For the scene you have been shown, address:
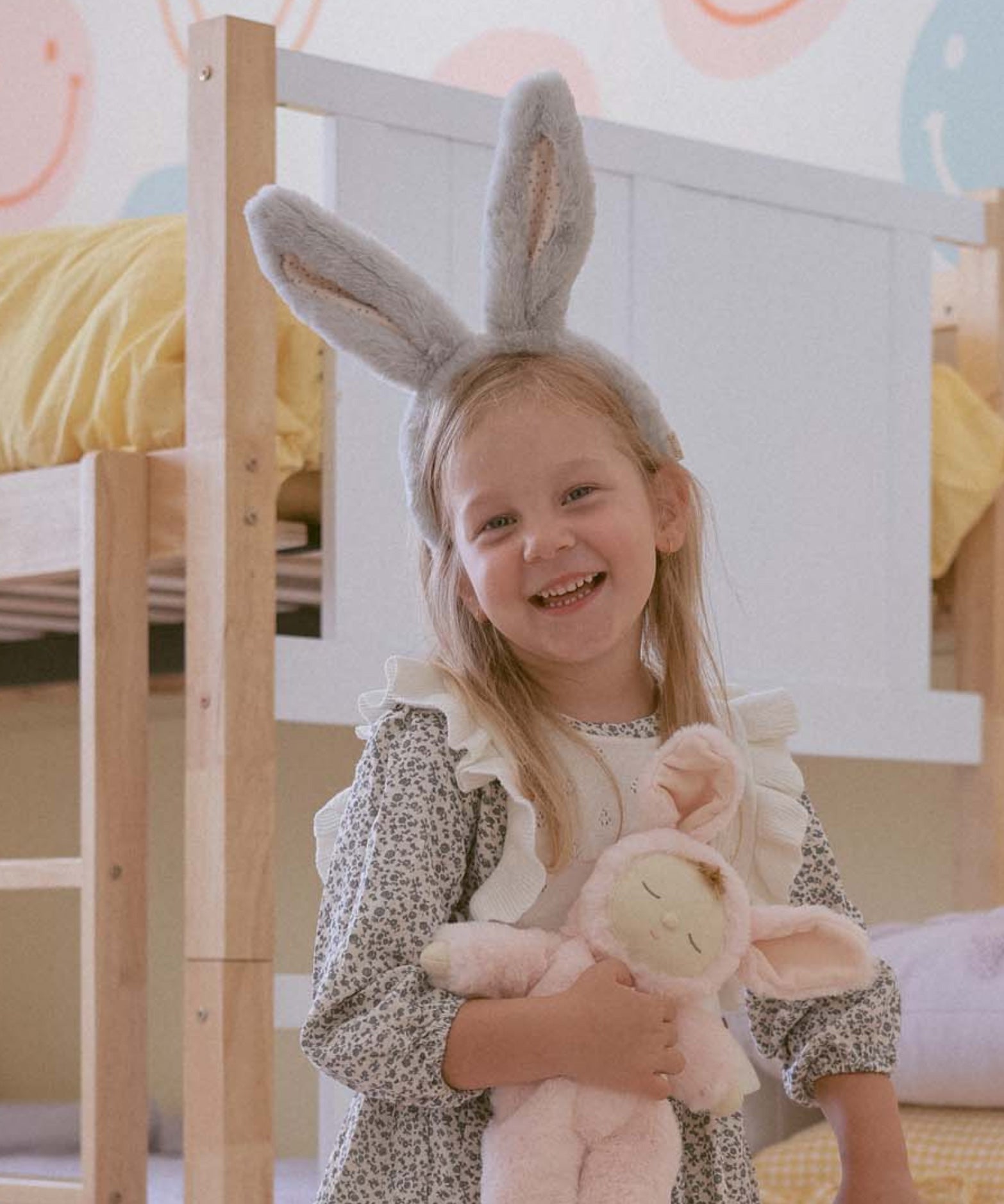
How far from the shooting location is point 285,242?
44.7 inches

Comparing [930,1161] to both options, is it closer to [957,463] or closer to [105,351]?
[957,463]

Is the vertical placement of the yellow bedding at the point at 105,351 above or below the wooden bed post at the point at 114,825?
above

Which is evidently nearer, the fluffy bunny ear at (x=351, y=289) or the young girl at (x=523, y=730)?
the young girl at (x=523, y=730)

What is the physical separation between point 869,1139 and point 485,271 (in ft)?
1.64

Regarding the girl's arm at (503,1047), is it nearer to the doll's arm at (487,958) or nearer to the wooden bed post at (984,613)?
the doll's arm at (487,958)

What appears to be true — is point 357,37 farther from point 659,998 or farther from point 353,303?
point 659,998

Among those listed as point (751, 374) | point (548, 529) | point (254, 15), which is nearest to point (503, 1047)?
point (548, 529)

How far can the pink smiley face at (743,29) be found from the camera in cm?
256

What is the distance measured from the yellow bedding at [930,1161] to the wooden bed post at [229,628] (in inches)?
16.5

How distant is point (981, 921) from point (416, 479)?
84cm

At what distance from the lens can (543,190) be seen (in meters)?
1.15

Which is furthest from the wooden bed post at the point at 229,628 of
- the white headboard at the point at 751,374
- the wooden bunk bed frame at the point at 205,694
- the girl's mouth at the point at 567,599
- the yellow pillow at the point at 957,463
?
the yellow pillow at the point at 957,463

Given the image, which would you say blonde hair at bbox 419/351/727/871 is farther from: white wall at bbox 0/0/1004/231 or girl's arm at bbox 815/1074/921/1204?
white wall at bbox 0/0/1004/231

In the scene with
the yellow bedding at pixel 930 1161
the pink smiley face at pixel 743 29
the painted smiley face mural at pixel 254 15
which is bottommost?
the yellow bedding at pixel 930 1161
